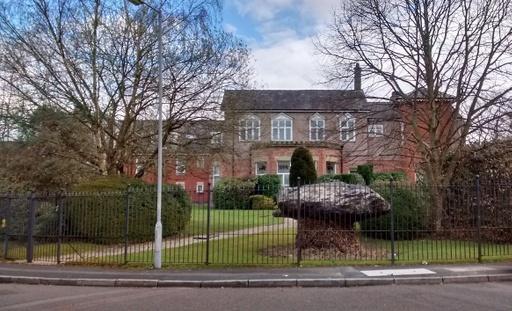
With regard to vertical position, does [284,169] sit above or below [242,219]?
above

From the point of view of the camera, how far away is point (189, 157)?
68.2 feet

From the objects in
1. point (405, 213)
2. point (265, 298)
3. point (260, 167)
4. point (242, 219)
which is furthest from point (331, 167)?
point (265, 298)

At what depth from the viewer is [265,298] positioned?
939 cm

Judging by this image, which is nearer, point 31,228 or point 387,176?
point 31,228

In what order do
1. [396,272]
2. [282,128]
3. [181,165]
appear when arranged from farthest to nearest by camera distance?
[282,128]
[181,165]
[396,272]

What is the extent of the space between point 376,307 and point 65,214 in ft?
34.5

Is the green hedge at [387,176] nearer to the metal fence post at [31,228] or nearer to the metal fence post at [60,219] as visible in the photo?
the metal fence post at [60,219]

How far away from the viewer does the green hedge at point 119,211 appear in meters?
15.5

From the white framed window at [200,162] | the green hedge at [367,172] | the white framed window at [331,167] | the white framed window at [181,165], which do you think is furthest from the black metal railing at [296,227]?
the white framed window at [331,167]

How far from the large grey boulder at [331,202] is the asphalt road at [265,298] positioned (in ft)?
12.8

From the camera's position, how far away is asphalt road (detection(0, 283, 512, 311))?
27.9 ft

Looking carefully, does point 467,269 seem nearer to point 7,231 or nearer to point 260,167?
point 7,231

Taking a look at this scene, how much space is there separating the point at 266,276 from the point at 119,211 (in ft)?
25.5

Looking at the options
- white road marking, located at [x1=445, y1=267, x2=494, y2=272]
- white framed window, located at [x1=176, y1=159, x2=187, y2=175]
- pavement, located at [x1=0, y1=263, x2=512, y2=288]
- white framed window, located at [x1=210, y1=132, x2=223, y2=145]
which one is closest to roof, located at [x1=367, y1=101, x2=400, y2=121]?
white framed window, located at [x1=210, y1=132, x2=223, y2=145]
